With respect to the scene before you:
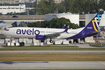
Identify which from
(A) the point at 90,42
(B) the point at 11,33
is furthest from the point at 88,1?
(B) the point at 11,33

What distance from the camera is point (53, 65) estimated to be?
42375mm

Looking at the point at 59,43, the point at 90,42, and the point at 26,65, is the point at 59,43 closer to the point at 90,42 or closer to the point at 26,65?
the point at 90,42

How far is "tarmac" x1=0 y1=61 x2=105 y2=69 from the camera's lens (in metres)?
40.8

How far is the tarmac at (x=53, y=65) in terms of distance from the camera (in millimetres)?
40831

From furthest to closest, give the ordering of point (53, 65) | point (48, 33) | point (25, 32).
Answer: point (48, 33)
point (25, 32)
point (53, 65)

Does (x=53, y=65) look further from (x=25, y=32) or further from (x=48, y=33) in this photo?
(x=48, y=33)

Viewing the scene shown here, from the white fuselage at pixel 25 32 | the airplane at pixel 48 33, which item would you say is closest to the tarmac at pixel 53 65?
the airplane at pixel 48 33

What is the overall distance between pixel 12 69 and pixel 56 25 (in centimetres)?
6964

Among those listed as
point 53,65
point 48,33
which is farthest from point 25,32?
point 53,65

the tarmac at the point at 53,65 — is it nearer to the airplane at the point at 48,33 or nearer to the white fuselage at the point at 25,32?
the airplane at the point at 48,33

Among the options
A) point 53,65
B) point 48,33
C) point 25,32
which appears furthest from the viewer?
point 48,33

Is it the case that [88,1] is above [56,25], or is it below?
above

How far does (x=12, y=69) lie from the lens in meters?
38.7

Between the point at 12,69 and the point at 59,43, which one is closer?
the point at 12,69
